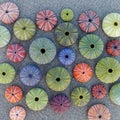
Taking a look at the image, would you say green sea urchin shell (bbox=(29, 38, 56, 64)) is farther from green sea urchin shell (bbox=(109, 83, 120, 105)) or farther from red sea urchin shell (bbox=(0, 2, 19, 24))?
green sea urchin shell (bbox=(109, 83, 120, 105))

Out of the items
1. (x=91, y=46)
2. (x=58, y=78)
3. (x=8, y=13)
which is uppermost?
(x=8, y=13)

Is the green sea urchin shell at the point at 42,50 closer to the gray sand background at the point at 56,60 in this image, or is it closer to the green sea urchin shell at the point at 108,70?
the gray sand background at the point at 56,60

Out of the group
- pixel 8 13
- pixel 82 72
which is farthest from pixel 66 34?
pixel 8 13

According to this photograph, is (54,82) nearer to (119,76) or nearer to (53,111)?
(53,111)

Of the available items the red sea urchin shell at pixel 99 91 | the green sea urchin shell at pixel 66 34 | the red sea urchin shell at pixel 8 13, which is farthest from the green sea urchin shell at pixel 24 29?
the red sea urchin shell at pixel 99 91

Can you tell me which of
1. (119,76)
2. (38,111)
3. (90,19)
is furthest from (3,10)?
(119,76)

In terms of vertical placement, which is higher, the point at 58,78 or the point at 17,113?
the point at 58,78

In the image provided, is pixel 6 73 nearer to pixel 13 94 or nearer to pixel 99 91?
pixel 13 94
